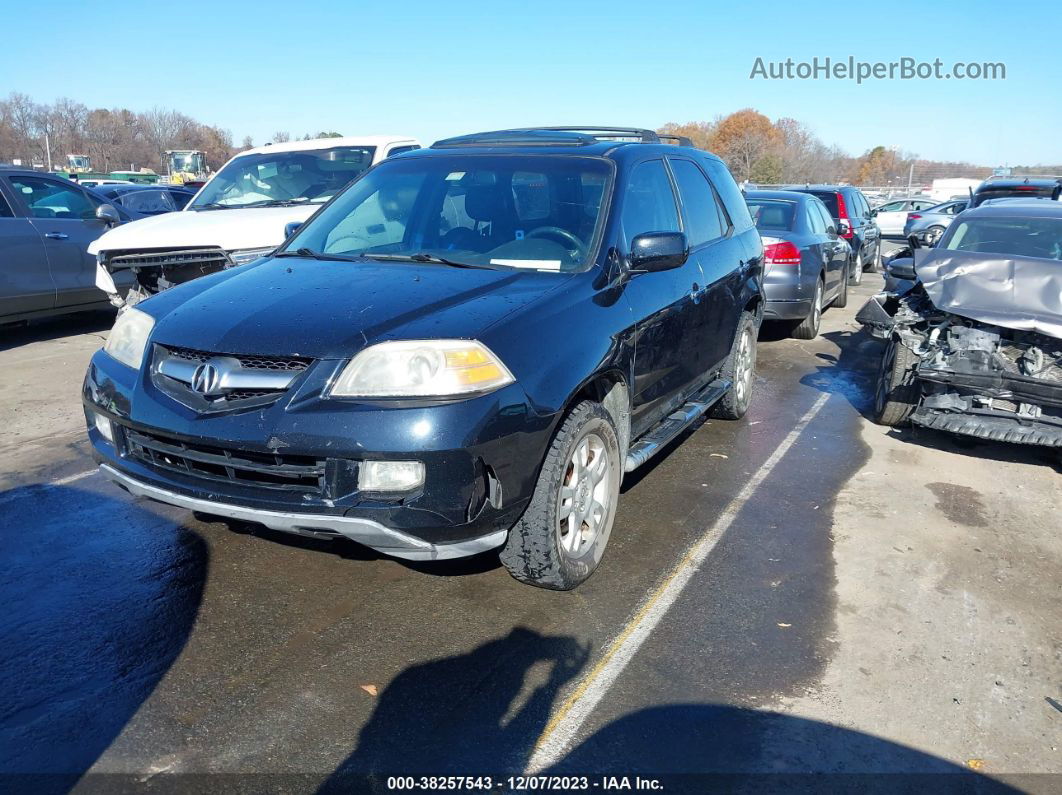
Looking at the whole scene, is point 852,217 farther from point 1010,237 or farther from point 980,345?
point 980,345

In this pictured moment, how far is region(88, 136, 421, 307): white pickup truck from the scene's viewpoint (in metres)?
7.20

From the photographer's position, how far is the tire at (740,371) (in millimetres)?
6074

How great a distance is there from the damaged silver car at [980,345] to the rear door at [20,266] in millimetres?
8225

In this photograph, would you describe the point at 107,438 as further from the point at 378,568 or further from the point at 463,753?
the point at 463,753

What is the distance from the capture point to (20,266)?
8578mm

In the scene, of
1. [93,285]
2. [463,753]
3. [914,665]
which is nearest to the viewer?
[463,753]

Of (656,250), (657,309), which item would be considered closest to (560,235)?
(656,250)

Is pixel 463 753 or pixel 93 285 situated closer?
pixel 463 753

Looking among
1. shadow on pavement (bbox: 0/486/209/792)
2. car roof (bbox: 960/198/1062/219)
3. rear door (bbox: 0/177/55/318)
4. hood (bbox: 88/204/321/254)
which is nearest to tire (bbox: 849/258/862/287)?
car roof (bbox: 960/198/1062/219)

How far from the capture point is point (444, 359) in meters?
3.04

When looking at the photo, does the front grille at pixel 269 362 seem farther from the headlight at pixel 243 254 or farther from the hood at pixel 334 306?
the headlight at pixel 243 254

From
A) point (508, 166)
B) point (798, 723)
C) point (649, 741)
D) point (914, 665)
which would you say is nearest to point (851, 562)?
point (914, 665)

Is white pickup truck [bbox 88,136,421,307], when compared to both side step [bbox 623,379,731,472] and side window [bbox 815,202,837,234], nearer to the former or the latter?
side step [bbox 623,379,731,472]

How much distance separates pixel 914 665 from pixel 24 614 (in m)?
3.65
